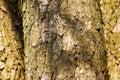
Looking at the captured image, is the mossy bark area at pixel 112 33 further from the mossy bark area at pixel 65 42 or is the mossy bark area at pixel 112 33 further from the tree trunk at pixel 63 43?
the mossy bark area at pixel 65 42

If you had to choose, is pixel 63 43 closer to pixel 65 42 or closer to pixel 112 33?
pixel 65 42

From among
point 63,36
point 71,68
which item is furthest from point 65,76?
point 63,36

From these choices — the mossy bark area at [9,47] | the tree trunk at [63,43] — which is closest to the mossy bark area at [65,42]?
the tree trunk at [63,43]

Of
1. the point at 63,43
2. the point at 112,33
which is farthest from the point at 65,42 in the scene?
the point at 112,33

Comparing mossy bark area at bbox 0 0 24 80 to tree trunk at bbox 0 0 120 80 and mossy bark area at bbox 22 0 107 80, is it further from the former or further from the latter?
mossy bark area at bbox 22 0 107 80

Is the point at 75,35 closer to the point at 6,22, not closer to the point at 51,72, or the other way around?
the point at 51,72

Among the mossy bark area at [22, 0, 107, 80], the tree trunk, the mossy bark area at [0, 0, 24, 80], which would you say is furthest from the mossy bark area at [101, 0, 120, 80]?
the mossy bark area at [0, 0, 24, 80]
